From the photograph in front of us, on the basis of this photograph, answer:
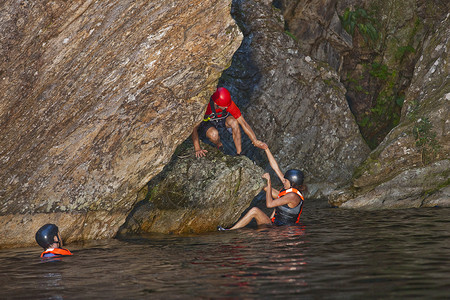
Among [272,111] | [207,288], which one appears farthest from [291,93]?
[207,288]

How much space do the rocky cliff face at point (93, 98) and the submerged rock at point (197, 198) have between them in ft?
3.56

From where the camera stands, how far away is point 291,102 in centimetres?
2017

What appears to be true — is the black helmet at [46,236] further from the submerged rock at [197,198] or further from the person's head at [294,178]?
the person's head at [294,178]

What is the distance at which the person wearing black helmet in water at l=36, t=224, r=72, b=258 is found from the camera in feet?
31.4

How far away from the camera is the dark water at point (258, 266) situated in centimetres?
612

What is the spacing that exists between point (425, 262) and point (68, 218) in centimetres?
777

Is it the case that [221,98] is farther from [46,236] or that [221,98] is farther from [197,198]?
[46,236]

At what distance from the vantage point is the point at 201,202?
13000 mm

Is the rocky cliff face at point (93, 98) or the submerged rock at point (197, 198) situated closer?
the rocky cliff face at point (93, 98)

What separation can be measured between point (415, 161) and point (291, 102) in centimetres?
584

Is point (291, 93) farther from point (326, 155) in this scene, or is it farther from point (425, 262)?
point (425, 262)

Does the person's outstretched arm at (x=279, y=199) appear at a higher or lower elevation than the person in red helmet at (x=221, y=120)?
lower

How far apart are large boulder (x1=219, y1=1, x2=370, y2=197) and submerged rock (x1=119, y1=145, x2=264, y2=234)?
6443 mm

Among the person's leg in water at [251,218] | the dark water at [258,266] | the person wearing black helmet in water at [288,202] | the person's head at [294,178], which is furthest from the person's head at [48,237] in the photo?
the person's head at [294,178]
